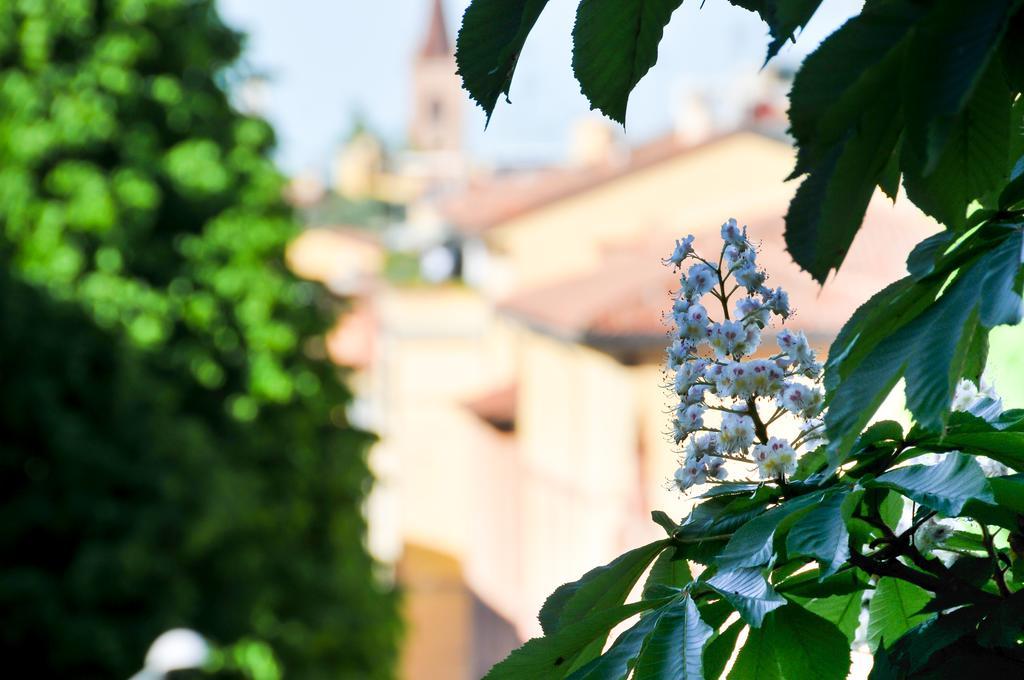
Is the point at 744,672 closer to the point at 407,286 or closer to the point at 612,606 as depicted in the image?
the point at 612,606

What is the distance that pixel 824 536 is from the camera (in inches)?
43.7

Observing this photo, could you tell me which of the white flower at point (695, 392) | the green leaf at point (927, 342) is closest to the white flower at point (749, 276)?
the white flower at point (695, 392)

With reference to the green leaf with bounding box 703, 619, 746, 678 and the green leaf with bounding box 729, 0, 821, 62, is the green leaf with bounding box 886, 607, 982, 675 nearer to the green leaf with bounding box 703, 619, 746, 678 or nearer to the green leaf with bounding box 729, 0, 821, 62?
the green leaf with bounding box 703, 619, 746, 678

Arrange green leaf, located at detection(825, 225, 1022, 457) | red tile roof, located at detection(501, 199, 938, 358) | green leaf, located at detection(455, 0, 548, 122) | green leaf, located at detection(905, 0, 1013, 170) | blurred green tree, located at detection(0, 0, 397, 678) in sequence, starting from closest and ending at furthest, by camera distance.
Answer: green leaf, located at detection(905, 0, 1013, 170), green leaf, located at detection(825, 225, 1022, 457), green leaf, located at detection(455, 0, 548, 122), red tile roof, located at detection(501, 199, 938, 358), blurred green tree, located at detection(0, 0, 397, 678)

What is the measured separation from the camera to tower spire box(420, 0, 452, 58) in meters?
98.8

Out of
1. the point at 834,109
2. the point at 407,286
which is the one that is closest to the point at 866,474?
the point at 834,109

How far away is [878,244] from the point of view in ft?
48.6

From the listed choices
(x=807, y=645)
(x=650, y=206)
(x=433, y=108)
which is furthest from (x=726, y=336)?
(x=433, y=108)

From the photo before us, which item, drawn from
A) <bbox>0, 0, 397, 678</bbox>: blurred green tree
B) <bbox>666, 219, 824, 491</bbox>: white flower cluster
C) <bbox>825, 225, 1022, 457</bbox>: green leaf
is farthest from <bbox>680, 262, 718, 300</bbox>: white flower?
<bbox>0, 0, 397, 678</bbox>: blurred green tree

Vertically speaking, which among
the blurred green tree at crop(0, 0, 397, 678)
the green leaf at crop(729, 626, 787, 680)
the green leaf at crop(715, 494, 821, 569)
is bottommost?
the green leaf at crop(729, 626, 787, 680)

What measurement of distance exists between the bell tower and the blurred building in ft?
199

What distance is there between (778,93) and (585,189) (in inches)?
213

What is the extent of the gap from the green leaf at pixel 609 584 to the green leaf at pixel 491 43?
14.9 inches

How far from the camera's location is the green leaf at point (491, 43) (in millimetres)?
1139
